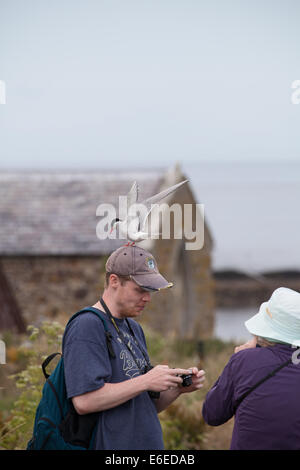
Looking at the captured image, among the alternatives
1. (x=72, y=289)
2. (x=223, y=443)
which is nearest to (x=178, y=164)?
(x=72, y=289)

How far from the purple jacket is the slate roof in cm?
1029

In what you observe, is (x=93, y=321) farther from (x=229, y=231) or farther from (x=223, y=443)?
(x=229, y=231)

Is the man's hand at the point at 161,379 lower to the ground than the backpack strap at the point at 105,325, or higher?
lower

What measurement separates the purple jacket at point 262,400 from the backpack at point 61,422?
57 centimetres

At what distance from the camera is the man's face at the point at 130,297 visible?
3.03 meters

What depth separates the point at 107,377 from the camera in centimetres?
286

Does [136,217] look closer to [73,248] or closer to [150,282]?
[150,282]

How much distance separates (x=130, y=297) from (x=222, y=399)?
63 cm

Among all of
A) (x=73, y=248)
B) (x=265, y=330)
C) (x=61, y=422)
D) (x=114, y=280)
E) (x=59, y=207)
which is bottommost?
(x=61, y=422)

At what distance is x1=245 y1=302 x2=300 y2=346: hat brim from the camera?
9.71ft

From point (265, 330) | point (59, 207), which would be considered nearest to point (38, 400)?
point (265, 330)

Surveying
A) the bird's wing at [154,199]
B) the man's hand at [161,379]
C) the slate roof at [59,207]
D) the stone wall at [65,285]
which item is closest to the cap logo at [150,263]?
the bird's wing at [154,199]

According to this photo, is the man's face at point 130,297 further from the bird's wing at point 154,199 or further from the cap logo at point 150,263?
the bird's wing at point 154,199

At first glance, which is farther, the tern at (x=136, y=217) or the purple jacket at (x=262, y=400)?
the tern at (x=136, y=217)
